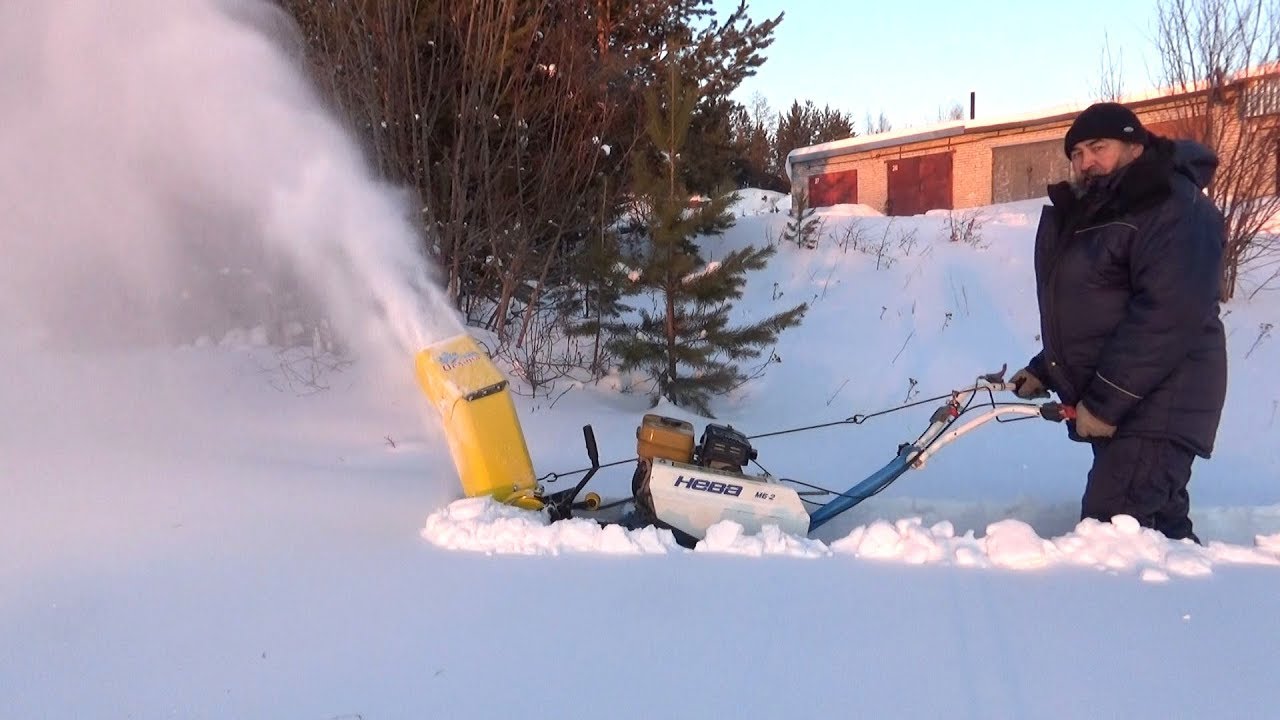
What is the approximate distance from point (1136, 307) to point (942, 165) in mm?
19086

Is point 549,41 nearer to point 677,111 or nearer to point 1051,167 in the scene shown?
point 677,111

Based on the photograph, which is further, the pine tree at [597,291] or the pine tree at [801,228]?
the pine tree at [801,228]

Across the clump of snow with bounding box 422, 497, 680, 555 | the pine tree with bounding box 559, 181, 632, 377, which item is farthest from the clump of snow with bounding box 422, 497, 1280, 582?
the pine tree with bounding box 559, 181, 632, 377

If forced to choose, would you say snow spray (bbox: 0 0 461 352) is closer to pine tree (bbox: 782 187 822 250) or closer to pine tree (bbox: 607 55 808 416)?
pine tree (bbox: 607 55 808 416)

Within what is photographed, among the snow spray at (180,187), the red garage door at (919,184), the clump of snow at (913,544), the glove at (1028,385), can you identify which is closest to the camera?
the clump of snow at (913,544)

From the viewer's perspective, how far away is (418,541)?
3643 millimetres

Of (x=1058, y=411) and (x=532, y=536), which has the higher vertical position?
(x=1058, y=411)

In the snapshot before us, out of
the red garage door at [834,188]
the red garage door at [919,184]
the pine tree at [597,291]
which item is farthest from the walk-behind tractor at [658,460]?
the red garage door at [834,188]

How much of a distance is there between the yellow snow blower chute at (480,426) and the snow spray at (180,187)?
107cm

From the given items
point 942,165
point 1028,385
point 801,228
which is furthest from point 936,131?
point 1028,385

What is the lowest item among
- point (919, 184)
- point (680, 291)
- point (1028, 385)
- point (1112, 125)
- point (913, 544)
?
point (913, 544)

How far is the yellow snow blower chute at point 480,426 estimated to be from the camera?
3.96m

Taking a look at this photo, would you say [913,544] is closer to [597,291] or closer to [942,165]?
[597,291]

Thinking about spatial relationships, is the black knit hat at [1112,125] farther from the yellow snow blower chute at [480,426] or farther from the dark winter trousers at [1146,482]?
the yellow snow blower chute at [480,426]
